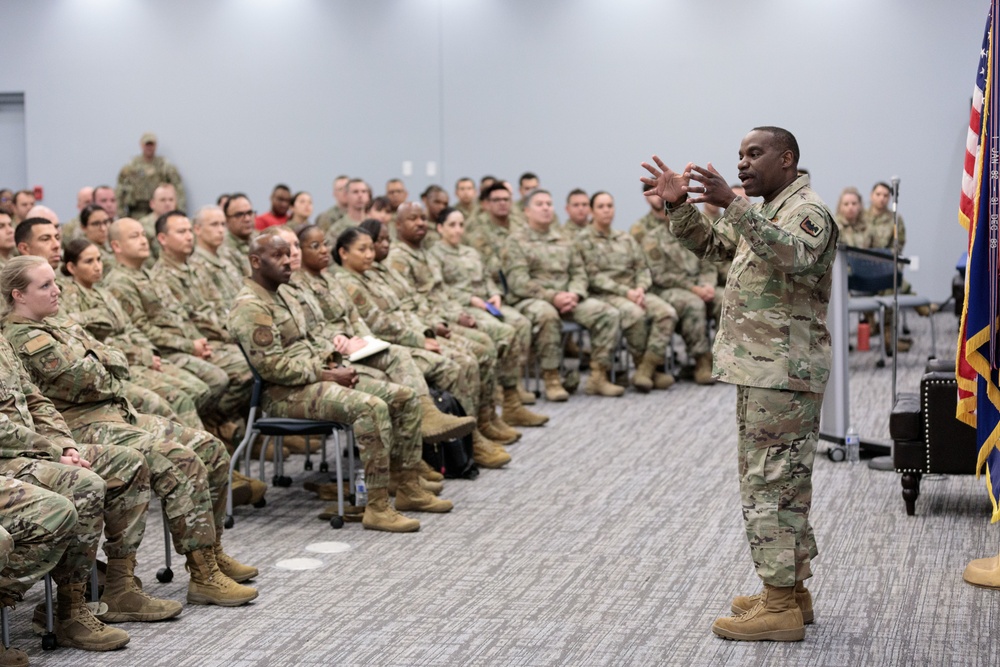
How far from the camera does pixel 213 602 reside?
419 cm

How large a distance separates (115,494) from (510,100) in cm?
950

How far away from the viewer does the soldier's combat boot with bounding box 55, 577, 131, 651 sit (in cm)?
377

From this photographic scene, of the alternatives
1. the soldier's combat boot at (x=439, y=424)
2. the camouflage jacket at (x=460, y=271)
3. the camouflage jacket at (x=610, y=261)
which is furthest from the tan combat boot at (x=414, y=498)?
the camouflage jacket at (x=610, y=261)

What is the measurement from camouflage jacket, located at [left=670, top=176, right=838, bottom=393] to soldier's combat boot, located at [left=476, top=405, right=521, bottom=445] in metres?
3.23

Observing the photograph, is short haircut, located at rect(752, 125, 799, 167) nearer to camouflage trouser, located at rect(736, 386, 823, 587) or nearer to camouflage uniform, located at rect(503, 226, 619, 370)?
camouflage trouser, located at rect(736, 386, 823, 587)

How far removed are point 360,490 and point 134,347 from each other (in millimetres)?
1294

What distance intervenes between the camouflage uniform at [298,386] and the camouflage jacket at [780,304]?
195 cm

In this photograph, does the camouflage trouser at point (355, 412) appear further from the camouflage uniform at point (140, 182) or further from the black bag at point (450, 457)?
the camouflage uniform at point (140, 182)

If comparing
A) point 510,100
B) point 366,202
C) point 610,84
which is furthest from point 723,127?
point 366,202

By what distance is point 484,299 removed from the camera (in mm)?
8008

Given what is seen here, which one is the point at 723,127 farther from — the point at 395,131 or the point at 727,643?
the point at 727,643

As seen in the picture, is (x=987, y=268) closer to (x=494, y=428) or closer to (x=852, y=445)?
(x=852, y=445)

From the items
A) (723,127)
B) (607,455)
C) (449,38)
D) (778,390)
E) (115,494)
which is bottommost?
(607,455)

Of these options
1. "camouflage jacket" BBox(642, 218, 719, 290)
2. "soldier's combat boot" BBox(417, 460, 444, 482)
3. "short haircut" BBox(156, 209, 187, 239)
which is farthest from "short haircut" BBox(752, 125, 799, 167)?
"camouflage jacket" BBox(642, 218, 719, 290)
